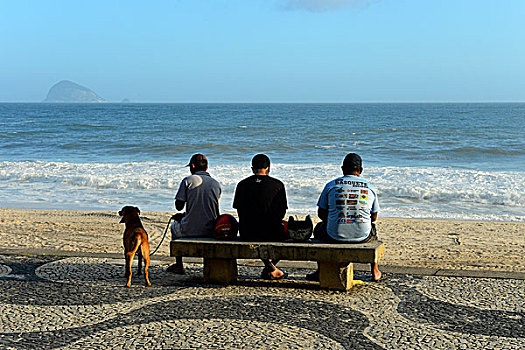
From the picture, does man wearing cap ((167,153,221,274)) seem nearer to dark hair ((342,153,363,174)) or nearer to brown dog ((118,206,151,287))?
brown dog ((118,206,151,287))

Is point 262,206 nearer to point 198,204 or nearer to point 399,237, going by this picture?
point 198,204

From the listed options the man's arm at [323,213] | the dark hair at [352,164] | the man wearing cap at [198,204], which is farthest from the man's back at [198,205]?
the dark hair at [352,164]

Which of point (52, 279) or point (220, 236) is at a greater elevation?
point (220, 236)

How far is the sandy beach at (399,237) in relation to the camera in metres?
8.03

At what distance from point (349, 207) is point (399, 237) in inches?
156

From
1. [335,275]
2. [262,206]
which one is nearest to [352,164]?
[262,206]

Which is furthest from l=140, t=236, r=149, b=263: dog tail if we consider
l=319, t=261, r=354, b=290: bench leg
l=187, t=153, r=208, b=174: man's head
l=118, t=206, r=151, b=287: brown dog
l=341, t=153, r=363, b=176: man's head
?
l=341, t=153, r=363, b=176: man's head

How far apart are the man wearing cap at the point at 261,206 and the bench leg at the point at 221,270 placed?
0.34 metres

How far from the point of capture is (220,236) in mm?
6430

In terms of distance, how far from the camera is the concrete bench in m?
5.87

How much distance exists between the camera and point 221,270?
6.42 metres

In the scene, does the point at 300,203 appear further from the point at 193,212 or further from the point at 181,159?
the point at 181,159

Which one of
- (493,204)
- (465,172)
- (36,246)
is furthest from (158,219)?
(465,172)

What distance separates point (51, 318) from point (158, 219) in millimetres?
6147
